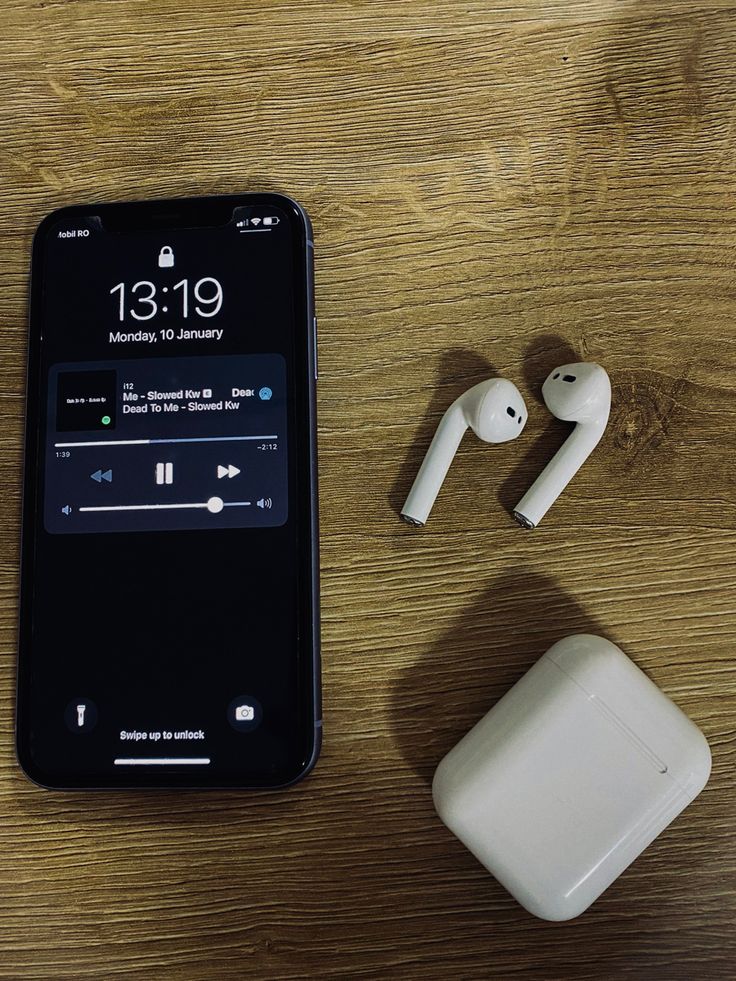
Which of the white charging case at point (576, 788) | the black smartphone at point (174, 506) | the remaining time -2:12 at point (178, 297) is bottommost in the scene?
the white charging case at point (576, 788)

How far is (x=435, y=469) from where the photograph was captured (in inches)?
19.3

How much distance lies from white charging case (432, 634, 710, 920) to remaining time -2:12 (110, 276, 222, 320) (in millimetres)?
318

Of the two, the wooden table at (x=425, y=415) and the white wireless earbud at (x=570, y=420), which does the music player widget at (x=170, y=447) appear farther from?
the white wireless earbud at (x=570, y=420)

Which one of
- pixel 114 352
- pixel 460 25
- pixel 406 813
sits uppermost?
pixel 460 25

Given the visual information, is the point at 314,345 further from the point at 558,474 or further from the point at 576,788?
the point at 576,788

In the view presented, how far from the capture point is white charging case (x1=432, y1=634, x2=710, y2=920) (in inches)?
17.4

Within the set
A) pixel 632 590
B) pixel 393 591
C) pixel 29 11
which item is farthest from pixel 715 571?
pixel 29 11

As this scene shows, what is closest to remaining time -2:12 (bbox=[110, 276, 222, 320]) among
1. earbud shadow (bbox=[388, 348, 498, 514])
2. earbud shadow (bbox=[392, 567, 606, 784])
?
earbud shadow (bbox=[388, 348, 498, 514])

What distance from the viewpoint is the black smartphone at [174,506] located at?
1.59ft

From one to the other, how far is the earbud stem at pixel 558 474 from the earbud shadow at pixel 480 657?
0.13ft

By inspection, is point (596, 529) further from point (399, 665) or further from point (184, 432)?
point (184, 432)

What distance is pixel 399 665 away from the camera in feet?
1.62

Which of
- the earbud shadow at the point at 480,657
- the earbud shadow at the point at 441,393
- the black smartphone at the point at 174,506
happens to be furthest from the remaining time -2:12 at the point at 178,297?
the earbud shadow at the point at 480,657

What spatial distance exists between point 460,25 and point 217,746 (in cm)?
50
